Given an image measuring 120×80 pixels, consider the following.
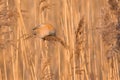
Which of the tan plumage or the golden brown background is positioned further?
the golden brown background

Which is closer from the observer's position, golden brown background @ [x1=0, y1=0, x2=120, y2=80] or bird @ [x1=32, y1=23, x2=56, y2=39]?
bird @ [x1=32, y1=23, x2=56, y2=39]

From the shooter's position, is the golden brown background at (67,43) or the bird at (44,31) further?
the golden brown background at (67,43)

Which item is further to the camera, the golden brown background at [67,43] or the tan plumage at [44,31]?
the golden brown background at [67,43]

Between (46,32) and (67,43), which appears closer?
(46,32)

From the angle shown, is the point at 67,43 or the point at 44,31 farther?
the point at 67,43

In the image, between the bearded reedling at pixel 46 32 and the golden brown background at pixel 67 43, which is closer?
the bearded reedling at pixel 46 32

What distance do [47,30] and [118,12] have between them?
504 millimetres

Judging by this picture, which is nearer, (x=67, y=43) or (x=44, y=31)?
(x=44, y=31)

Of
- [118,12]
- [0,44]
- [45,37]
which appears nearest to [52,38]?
[45,37]

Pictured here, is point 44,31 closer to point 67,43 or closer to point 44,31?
point 44,31

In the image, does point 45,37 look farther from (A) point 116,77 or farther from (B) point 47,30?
(A) point 116,77

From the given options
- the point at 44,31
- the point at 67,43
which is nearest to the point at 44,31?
the point at 44,31

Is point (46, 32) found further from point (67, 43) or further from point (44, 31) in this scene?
point (67, 43)

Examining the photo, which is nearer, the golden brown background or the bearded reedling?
the bearded reedling
